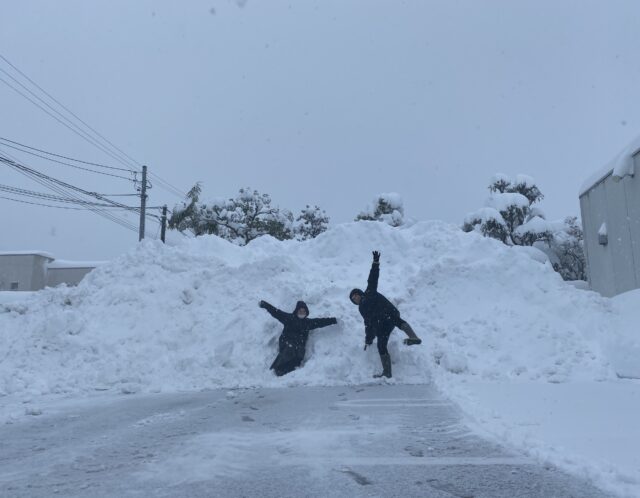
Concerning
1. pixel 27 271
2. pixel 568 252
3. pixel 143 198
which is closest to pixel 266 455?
pixel 143 198

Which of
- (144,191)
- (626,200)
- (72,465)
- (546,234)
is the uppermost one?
(144,191)

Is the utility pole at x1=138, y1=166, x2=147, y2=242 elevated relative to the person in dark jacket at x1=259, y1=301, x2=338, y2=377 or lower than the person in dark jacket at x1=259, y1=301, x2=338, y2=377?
elevated

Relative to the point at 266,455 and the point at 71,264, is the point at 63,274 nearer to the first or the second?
the point at 71,264

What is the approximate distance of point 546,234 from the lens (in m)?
29.9

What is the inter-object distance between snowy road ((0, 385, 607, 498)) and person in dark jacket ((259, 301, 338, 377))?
2441 mm

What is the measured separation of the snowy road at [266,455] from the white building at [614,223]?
6050 millimetres

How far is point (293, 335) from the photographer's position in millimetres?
9086

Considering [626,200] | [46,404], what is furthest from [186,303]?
[626,200]

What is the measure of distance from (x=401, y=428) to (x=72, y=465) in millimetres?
2562

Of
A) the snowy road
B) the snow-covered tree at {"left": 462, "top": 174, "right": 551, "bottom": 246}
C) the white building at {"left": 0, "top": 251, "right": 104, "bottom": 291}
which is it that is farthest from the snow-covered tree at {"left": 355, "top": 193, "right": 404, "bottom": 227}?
the snowy road

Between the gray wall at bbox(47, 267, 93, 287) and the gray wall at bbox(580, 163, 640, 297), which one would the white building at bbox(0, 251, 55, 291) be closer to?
the gray wall at bbox(47, 267, 93, 287)

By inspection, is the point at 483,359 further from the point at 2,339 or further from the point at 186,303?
the point at 2,339

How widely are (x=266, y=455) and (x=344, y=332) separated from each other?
5.50 metres

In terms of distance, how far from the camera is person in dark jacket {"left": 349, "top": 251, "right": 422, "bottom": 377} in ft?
27.3
